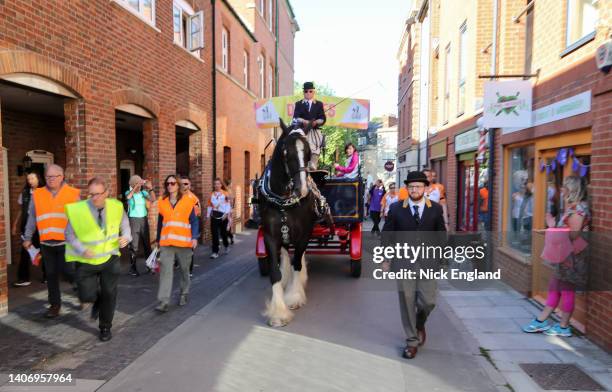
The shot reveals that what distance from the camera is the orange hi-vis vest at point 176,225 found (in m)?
5.76

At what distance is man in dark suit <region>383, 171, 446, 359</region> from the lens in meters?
4.34

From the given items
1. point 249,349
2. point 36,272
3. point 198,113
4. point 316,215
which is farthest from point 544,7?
point 36,272

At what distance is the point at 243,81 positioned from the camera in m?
16.2

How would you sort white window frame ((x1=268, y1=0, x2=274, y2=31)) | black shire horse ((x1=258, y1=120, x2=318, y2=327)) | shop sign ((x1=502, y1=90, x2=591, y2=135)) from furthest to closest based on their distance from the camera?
white window frame ((x1=268, y1=0, x2=274, y2=31))
black shire horse ((x1=258, y1=120, x2=318, y2=327))
shop sign ((x1=502, y1=90, x2=591, y2=135))

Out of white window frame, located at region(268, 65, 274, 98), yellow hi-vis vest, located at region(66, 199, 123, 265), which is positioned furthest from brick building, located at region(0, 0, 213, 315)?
white window frame, located at region(268, 65, 274, 98)

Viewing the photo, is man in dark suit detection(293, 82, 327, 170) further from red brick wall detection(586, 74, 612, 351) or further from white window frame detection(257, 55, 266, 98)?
white window frame detection(257, 55, 266, 98)

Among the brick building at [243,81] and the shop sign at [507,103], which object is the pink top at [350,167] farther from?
the brick building at [243,81]

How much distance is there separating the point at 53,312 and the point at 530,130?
Answer: 276 inches

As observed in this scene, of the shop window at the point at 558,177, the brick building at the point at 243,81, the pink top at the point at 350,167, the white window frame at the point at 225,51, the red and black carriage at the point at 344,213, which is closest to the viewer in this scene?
the shop window at the point at 558,177

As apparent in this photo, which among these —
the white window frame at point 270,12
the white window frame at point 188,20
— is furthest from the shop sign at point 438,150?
the white window frame at point 270,12

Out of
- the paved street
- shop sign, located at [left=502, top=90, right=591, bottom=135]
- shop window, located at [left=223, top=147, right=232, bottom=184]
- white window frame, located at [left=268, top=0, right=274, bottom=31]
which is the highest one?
white window frame, located at [left=268, top=0, right=274, bottom=31]

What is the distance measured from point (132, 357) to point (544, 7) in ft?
23.4

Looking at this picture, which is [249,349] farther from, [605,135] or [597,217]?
[605,135]

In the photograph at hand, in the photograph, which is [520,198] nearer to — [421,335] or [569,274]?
[569,274]
